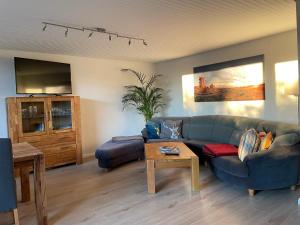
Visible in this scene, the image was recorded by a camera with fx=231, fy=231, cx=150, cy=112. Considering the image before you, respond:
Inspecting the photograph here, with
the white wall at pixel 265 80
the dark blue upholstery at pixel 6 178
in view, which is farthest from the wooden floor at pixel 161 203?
the white wall at pixel 265 80

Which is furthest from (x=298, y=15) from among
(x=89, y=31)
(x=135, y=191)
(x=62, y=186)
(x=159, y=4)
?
(x=62, y=186)

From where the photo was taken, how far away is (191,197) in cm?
285

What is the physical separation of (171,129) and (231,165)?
2.19 meters

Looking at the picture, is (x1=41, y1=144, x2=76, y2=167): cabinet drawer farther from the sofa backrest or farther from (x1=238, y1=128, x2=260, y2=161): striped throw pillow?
(x1=238, y1=128, x2=260, y2=161): striped throw pillow

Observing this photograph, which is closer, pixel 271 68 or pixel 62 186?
pixel 62 186

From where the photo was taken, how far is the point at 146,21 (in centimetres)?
297

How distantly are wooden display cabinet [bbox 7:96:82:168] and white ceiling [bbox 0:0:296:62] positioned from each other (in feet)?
3.25

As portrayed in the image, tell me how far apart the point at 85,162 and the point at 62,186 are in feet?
4.36

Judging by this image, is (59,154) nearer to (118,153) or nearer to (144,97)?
(118,153)

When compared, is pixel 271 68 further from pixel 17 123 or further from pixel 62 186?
pixel 17 123

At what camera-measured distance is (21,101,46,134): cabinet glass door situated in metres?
4.09

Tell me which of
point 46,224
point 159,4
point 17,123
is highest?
point 159,4

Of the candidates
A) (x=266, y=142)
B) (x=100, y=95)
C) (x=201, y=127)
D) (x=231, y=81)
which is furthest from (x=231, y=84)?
(x=100, y=95)

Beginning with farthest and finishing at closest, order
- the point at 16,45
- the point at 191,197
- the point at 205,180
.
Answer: the point at 16,45, the point at 205,180, the point at 191,197
